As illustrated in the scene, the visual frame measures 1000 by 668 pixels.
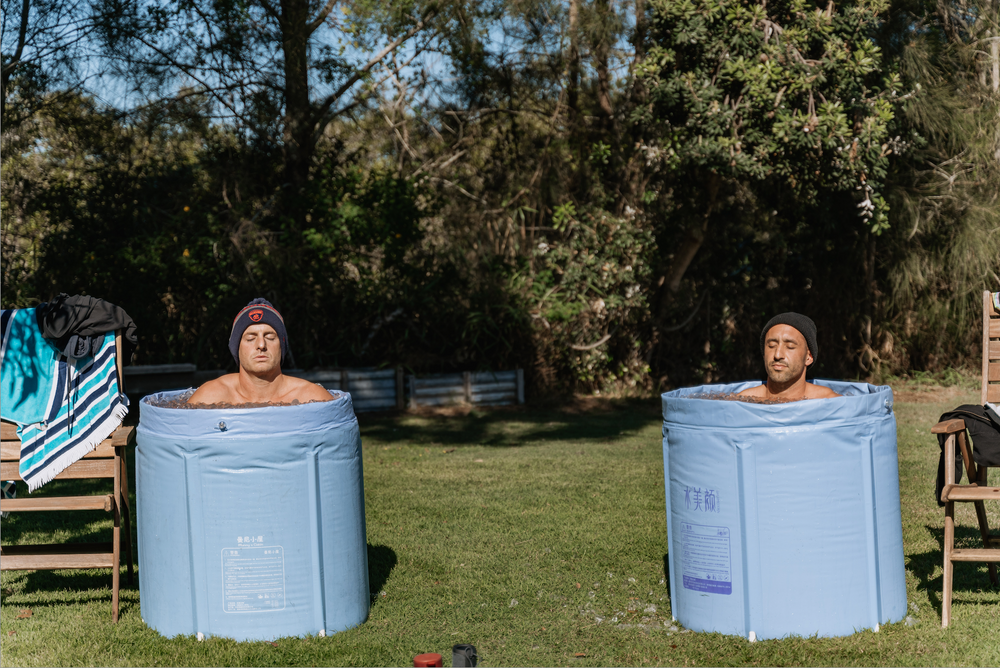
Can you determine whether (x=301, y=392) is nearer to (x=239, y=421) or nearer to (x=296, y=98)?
(x=239, y=421)

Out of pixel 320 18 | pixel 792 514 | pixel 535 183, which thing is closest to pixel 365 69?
pixel 320 18

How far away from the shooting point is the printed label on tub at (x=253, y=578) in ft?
12.8

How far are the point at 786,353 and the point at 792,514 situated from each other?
3.20 feet

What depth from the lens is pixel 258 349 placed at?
4477 mm

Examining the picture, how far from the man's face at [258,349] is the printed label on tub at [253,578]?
3.18 feet

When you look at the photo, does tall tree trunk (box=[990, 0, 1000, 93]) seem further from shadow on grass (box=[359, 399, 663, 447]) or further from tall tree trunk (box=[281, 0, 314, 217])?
tall tree trunk (box=[281, 0, 314, 217])

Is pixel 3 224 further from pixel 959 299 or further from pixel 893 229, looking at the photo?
pixel 959 299

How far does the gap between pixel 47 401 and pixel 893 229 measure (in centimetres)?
1161

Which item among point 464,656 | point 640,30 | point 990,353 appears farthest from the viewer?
point 640,30

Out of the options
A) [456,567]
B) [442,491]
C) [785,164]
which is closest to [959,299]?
[785,164]

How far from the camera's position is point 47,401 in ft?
15.5

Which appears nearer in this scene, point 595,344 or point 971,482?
point 971,482

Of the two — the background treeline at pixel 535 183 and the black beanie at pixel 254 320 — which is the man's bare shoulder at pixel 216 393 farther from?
the background treeline at pixel 535 183

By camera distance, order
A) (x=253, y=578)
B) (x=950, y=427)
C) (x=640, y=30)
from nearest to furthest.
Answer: (x=253, y=578), (x=950, y=427), (x=640, y=30)
